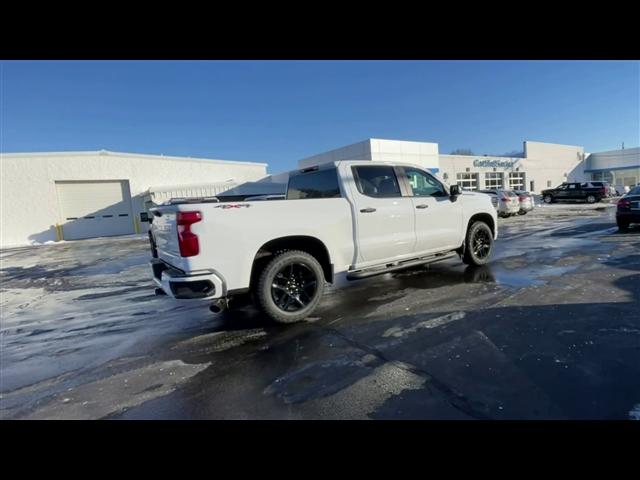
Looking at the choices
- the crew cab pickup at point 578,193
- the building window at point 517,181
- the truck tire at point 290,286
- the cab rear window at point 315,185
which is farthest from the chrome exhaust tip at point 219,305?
the building window at point 517,181

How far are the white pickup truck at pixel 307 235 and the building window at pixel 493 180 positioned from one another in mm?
34363

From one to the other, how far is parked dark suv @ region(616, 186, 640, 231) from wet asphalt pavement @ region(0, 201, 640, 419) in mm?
6159

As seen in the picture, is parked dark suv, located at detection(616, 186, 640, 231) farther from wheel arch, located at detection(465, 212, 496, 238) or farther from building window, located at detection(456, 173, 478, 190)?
building window, located at detection(456, 173, 478, 190)

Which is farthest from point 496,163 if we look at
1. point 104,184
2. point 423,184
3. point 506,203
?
point 104,184

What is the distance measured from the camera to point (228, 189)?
2473 centimetres

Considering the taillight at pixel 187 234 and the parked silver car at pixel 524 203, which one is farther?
the parked silver car at pixel 524 203

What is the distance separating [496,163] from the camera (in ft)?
120

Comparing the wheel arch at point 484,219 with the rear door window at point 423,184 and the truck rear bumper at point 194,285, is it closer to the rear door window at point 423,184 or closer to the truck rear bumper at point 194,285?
the rear door window at point 423,184

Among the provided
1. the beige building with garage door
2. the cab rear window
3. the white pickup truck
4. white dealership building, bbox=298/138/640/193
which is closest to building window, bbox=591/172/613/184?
white dealership building, bbox=298/138/640/193

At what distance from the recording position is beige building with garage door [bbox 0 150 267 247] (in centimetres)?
2173

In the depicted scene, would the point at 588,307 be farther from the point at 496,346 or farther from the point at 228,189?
the point at 228,189

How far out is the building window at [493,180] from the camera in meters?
36.3
